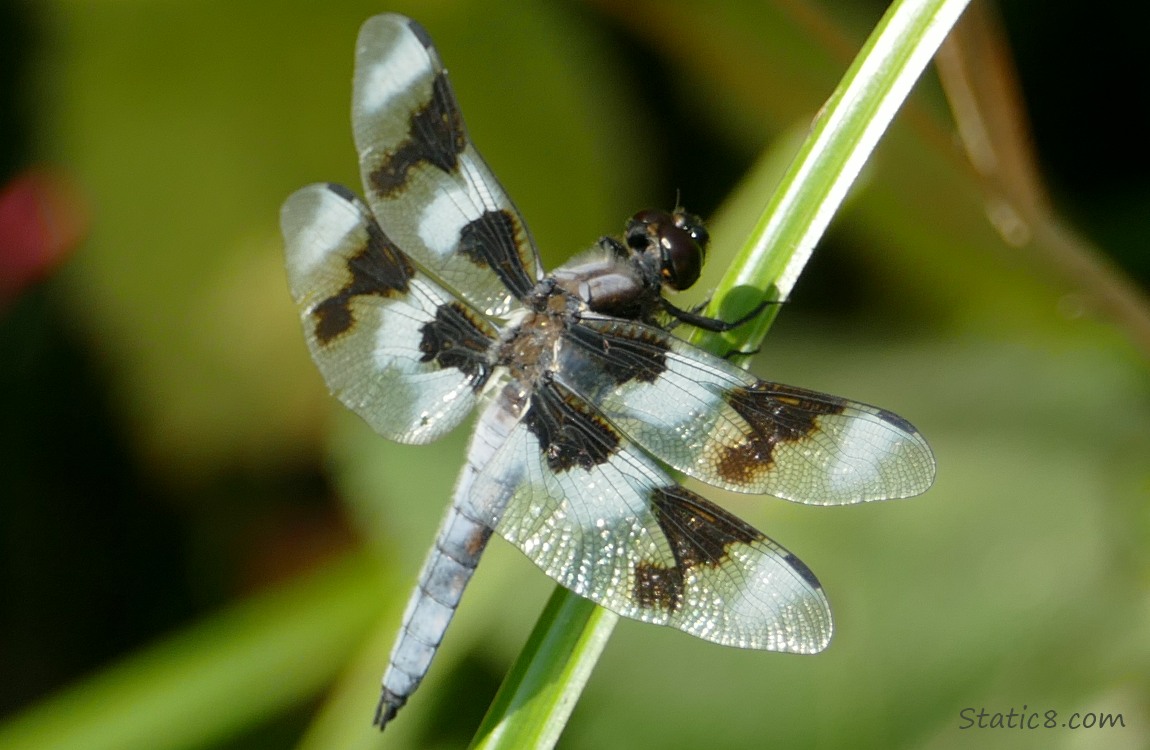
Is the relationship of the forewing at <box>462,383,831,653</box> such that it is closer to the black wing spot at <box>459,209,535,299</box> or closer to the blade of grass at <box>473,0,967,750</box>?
the blade of grass at <box>473,0,967,750</box>

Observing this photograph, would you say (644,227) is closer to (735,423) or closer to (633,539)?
(735,423)

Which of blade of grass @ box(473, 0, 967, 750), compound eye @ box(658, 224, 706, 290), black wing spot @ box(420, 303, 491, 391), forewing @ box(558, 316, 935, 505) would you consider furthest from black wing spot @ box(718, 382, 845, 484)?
black wing spot @ box(420, 303, 491, 391)

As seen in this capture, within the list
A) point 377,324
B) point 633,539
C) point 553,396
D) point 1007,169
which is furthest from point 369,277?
point 1007,169

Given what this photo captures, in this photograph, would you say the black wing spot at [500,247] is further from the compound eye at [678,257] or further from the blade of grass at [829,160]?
the blade of grass at [829,160]

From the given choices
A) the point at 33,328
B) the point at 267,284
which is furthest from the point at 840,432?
the point at 33,328

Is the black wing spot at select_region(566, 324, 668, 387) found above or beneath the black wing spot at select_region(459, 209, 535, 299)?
beneath

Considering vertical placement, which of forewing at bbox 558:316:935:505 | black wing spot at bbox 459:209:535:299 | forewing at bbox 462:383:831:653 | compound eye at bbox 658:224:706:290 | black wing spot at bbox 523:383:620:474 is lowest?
forewing at bbox 462:383:831:653

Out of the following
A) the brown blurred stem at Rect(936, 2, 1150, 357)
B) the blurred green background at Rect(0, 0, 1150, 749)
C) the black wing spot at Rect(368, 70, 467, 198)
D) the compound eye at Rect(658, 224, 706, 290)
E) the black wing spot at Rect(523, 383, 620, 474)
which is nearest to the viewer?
the black wing spot at Rect(523, 383, 620, 474)

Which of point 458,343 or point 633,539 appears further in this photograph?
point 458,343

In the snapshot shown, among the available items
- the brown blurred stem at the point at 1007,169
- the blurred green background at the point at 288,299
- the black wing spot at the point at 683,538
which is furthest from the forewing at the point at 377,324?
the brown blurred stem at the point at 1007,169
